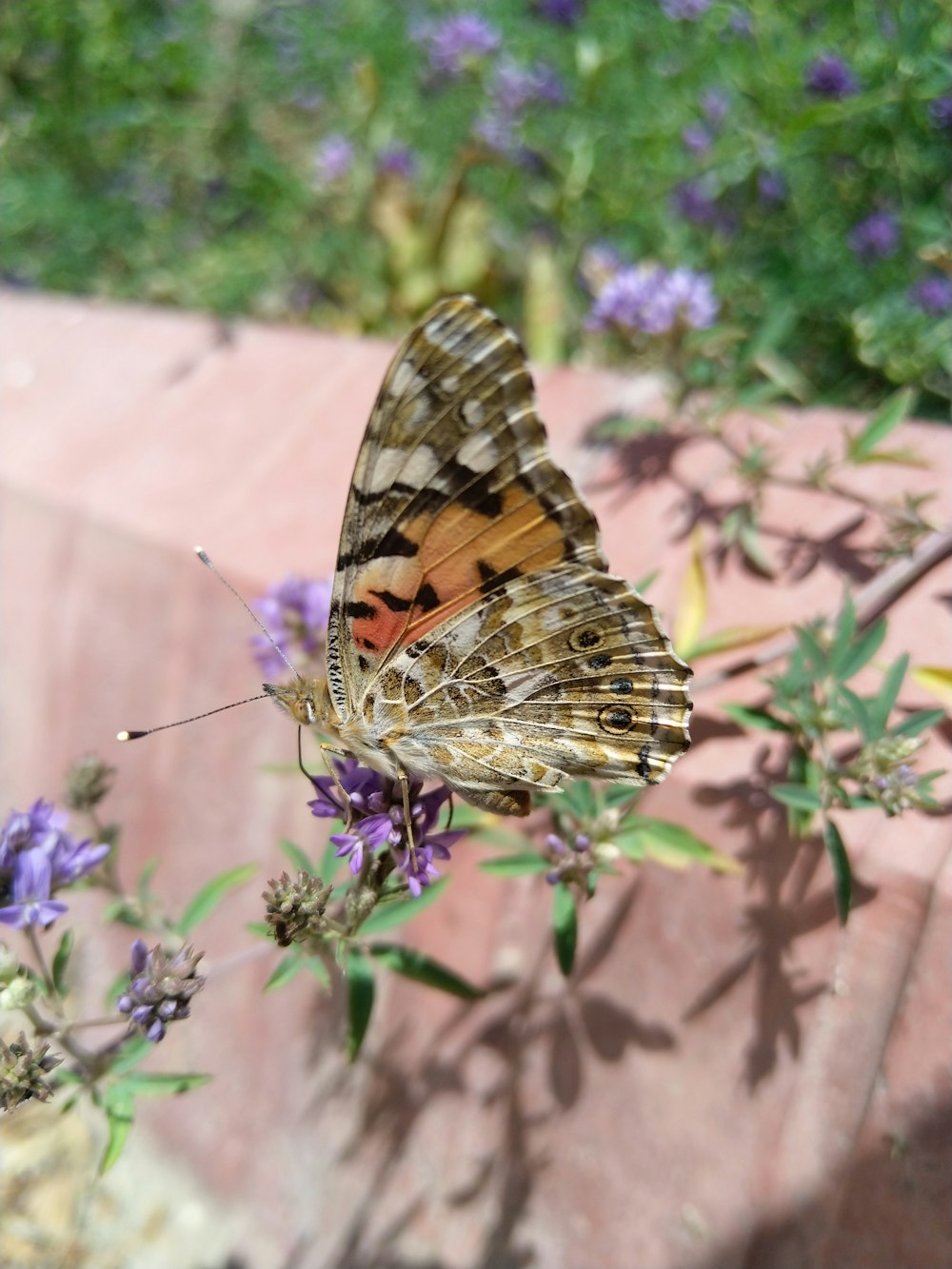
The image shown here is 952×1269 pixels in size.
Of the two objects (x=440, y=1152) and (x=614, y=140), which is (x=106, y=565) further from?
(x=614, y=140)

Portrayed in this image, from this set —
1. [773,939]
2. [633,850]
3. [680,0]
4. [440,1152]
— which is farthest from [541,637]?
[680,0]

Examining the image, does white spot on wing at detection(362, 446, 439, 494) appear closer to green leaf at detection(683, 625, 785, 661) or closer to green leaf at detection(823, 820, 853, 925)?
green leaf at detection(683, 625, 785, 661)

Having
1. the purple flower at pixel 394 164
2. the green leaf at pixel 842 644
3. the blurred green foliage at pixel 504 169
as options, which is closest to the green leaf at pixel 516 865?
the green leaf at pixel 842 644

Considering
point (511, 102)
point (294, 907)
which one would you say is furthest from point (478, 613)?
point (511, 102)

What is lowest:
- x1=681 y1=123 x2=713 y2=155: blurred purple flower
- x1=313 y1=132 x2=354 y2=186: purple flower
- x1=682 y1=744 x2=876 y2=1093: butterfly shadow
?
x1=682 y1=744 x2=876 y2=1093: butterfly shadow

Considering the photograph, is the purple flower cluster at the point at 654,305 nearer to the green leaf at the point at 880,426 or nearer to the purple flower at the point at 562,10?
the green leaf at the point at 880,426

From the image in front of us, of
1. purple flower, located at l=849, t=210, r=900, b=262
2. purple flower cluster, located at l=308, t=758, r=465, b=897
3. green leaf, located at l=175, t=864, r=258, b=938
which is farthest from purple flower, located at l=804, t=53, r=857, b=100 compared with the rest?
green leaf, located at l=175, t=864, r=258, b=938

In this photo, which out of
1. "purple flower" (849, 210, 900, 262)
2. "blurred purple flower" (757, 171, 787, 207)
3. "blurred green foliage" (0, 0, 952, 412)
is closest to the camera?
"blurred green foliage" (0, 0, 952, 412)
